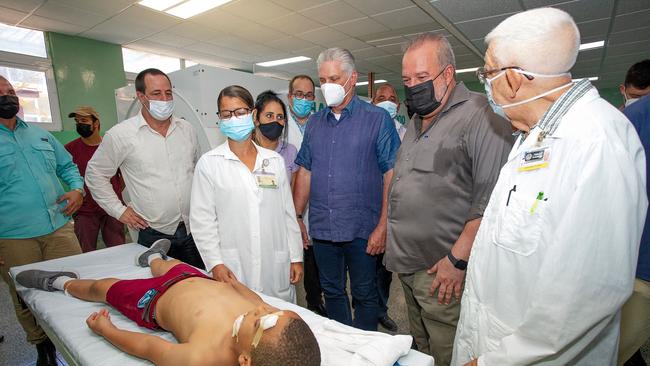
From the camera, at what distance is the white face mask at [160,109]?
2.35 meters

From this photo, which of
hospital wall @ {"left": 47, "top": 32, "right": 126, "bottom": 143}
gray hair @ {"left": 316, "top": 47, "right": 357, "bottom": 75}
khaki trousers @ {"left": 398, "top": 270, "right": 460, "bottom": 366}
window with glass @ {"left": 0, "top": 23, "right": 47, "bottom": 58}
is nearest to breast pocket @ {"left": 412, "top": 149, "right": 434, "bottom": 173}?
khaki trousers @ {"left": 398, "top": 270, "right": 460, "bottom": 366}

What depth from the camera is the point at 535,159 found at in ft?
3.16

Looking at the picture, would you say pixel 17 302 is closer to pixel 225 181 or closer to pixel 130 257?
pixel 130 257

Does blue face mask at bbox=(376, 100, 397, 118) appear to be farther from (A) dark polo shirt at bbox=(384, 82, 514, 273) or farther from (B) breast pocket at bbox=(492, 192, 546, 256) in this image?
(B) breast pocket at bbox=(492, 192, 546, 256)

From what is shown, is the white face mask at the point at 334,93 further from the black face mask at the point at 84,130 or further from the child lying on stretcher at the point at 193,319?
the black face mask at the point at 84,130

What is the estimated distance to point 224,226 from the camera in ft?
6.25

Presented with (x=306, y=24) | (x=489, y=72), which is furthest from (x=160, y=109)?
(x=306, y=24)

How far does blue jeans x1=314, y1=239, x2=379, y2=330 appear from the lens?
81.9 inches

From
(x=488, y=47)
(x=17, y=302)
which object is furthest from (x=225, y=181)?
(x=17, y=302)

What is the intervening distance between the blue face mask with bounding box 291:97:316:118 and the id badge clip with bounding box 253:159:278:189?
3.18 ft

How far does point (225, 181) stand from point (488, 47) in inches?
58.3

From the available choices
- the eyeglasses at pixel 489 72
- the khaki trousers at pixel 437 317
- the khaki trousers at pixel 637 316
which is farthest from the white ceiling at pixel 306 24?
the khaki trousers at pixel 637 316

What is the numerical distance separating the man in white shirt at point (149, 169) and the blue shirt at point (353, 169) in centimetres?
113

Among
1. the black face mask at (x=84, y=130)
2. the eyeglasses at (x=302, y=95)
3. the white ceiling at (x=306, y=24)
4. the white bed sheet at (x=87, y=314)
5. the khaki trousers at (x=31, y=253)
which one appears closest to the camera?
the white bed sheet at (x=87, y=314)
